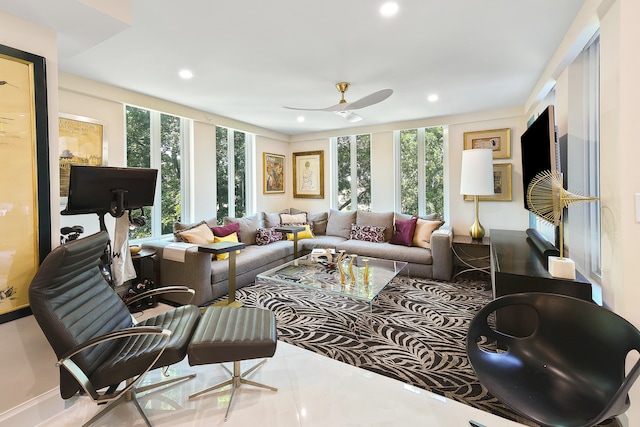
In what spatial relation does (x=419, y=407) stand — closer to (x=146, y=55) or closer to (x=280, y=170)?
(x=146, y=55)

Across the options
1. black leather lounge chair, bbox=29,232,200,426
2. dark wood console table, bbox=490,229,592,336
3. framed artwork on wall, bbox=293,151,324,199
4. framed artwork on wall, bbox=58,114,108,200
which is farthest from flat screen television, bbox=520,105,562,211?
framed artwork on wall, bbox=58,114,108,200

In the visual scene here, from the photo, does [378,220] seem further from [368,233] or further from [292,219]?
[292,219]

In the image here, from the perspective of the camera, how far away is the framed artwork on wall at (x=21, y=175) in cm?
148

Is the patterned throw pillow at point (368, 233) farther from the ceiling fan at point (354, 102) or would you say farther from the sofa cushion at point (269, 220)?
the ceiling fan at point (354, 102)

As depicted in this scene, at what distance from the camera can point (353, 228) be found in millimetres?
5090

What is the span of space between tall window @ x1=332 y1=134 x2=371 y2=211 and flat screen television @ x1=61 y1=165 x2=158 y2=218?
12.8 ft

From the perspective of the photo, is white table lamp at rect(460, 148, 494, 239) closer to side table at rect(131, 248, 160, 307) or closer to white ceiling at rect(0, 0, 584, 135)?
white ceiling at rect(0, 0, 584, 135)

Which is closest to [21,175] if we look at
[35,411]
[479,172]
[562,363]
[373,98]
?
[35,411]

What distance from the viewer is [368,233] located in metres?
4.88

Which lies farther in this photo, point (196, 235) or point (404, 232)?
point (404, 232)

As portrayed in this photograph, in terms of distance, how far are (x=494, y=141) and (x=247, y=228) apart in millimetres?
4050

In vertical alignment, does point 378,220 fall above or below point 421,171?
below

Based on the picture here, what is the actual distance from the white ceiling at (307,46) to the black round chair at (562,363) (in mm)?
1909

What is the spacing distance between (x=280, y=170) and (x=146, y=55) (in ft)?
→ 11.9
